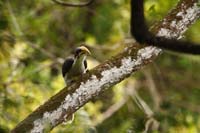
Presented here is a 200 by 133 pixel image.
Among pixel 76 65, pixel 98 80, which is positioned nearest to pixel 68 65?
pixel 76 65

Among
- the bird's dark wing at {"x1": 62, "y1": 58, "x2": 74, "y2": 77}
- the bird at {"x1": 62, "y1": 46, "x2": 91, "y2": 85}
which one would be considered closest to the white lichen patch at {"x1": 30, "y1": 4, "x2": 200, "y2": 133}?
the bird at {"x1": 62, "y1": 46, "x2": 91, "y2": 85}

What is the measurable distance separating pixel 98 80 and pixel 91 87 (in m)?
0.05

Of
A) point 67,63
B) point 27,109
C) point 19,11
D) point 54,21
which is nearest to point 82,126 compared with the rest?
point 67,63

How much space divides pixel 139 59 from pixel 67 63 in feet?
2.68

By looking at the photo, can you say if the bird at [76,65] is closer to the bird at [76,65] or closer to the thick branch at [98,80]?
the bird at [76,65]

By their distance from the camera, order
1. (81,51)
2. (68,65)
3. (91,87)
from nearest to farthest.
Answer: (91,87), (81,51), (68,65)

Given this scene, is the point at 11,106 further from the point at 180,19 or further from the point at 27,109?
the point at 180,19

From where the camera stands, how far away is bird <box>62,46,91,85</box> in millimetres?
3449

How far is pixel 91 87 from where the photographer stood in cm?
290

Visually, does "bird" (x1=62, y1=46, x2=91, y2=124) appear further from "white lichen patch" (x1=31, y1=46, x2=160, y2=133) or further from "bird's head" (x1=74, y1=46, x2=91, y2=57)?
"white lichen patch" (x1=31, y1=46, x2=160, y2=133)

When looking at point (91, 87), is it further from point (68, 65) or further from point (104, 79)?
point (68, 65)

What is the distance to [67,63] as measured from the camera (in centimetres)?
367

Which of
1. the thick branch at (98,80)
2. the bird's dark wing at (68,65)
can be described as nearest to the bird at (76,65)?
the bird's dark wing at (68,65)

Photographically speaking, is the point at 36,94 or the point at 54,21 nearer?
the point at 36,94
